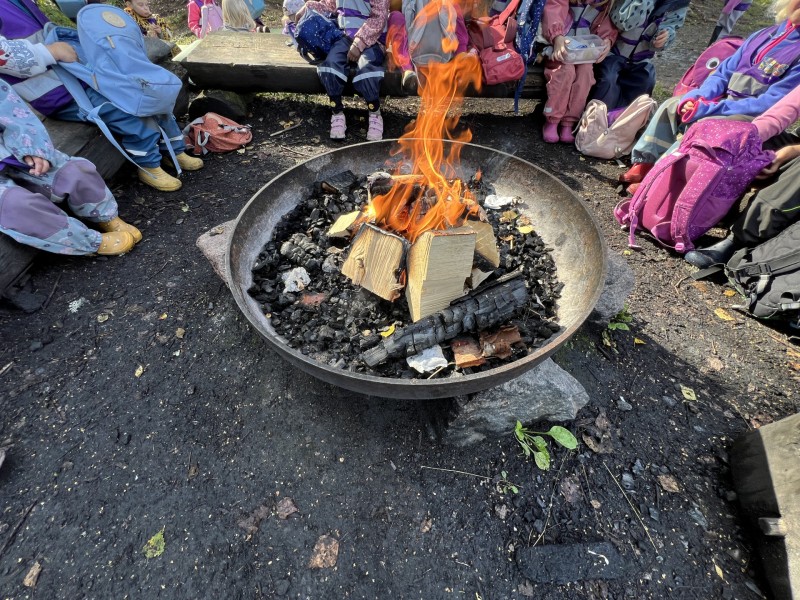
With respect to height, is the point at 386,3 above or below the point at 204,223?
above

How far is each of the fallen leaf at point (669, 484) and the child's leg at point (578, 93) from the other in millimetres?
4426

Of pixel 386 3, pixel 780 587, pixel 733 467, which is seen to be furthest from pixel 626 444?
pixel 386 3

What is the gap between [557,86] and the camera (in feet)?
15.5

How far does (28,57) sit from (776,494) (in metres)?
5.69

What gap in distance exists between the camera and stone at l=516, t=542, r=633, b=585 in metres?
1.86

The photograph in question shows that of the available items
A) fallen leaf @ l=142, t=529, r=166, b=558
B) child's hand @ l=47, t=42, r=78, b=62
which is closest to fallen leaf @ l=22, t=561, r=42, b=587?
fallen leaf @ l=142, t=529, r=166, b=558

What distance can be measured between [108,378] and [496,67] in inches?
196

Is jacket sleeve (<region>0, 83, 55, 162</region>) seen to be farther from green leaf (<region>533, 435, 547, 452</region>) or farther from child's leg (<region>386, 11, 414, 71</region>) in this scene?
green leaf (<region>533, 435, 547, 452</region>)

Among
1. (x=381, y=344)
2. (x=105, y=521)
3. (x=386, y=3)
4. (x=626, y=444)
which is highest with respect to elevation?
(x=386, y=3)

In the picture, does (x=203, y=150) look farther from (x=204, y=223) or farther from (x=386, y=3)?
(x=386, y=3)

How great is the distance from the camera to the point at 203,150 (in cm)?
463

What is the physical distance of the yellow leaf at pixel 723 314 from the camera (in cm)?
306

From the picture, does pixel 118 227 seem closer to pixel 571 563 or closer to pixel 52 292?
pixel 52 292

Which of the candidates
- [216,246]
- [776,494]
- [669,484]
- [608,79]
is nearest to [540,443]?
[669,484]
